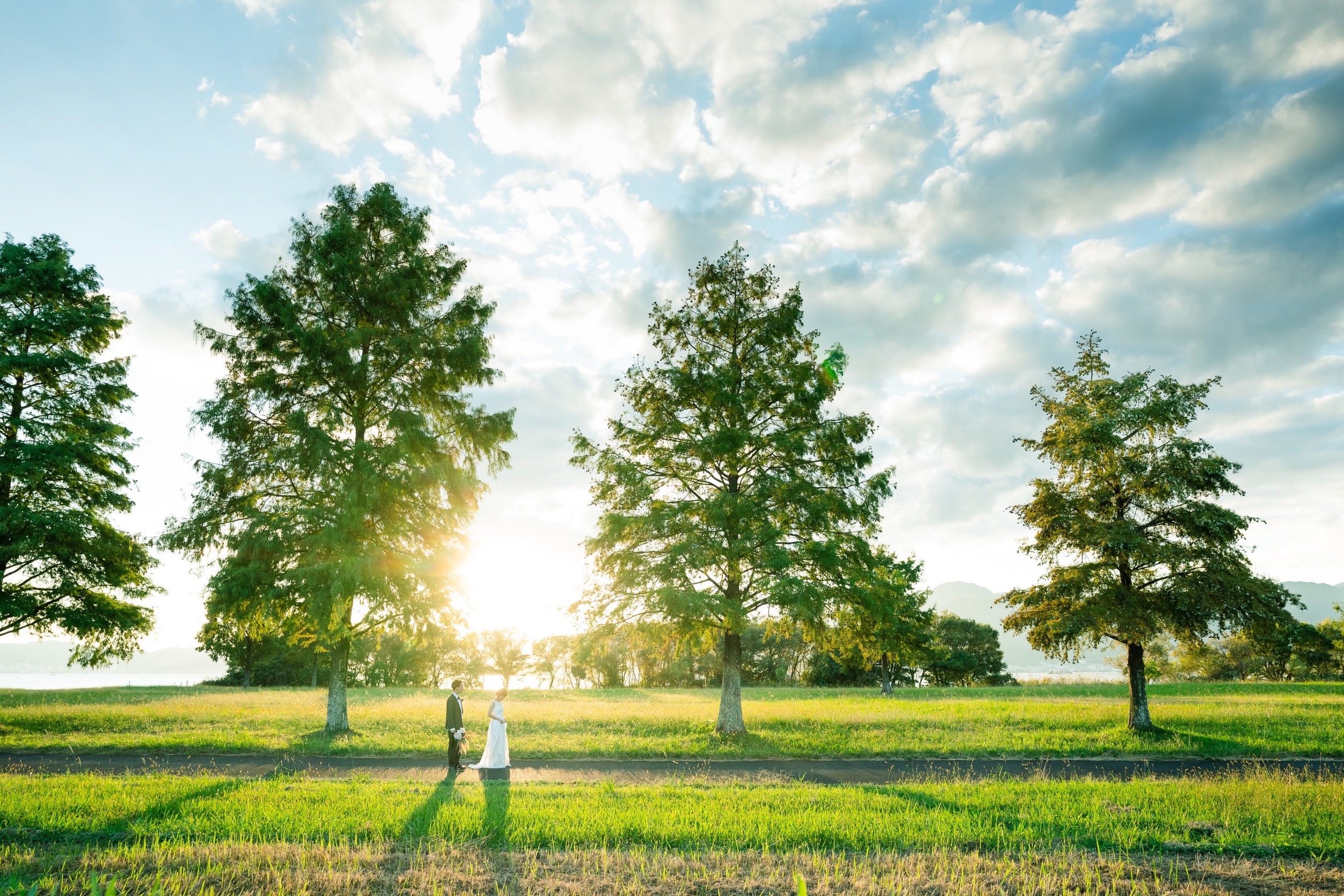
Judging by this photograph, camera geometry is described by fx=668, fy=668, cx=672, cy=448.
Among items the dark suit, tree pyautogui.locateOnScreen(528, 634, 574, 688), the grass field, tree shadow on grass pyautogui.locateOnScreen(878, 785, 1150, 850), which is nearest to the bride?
the dark suit

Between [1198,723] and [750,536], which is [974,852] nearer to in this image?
[750,536]

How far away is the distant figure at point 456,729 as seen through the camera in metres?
13.1

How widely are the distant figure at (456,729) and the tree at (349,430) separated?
4.68 m

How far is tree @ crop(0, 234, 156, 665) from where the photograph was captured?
60.4ft

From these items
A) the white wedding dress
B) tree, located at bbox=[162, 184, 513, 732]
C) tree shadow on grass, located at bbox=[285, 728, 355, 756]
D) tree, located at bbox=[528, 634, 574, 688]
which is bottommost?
tree, located at bbox=[528, 634, 574, 688]

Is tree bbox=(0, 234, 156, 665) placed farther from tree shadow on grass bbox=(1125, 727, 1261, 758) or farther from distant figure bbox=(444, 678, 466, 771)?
tree shadow on grass bbox=(1125, 727, 1261, 758)

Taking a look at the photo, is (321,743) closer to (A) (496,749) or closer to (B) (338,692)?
(B) (338,692)

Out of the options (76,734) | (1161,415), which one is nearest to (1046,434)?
(1161,415)

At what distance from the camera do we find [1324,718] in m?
21.3

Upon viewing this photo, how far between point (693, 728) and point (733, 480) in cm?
718

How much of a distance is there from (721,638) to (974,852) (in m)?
12.3

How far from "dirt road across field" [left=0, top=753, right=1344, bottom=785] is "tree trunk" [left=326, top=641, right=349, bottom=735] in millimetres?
3123

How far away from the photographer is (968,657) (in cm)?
6003

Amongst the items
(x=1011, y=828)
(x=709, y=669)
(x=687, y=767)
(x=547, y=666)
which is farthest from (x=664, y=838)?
(x=547, y=666)
